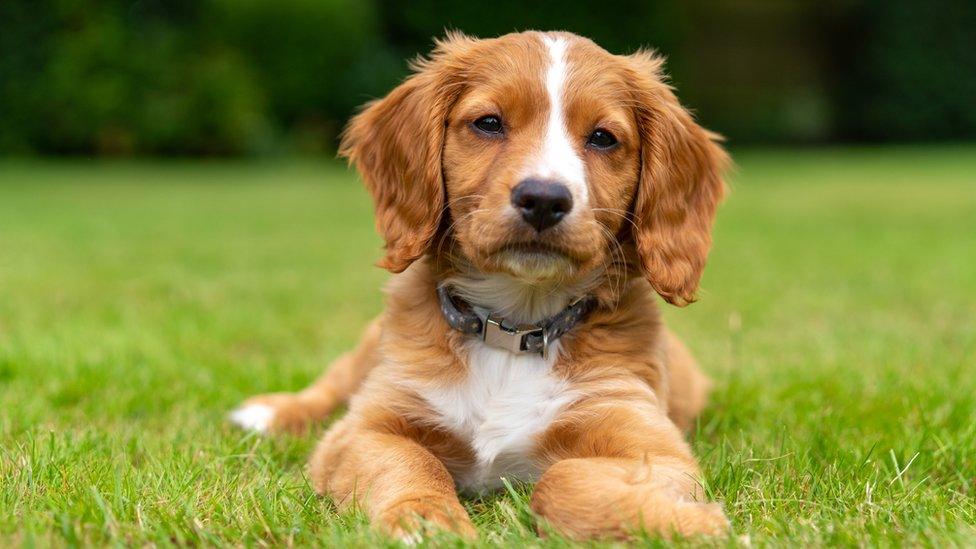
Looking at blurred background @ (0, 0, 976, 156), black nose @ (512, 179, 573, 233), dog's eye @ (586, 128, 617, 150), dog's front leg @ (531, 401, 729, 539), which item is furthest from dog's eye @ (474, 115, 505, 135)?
blurred background @ (0, 0, 976, 156)

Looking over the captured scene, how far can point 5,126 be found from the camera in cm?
2284

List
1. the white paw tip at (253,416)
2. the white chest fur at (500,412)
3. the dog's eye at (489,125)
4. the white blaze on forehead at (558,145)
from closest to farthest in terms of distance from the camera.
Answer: the white blaze on forehead at (558,145)
the white chest fur at (500,412)
the dog's eye at (489,125)
the white paw tip at (253,416)

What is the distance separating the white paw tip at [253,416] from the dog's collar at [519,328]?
1.06 metres

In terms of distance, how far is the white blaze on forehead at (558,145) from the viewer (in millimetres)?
3279

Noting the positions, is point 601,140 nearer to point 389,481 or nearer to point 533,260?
point 533,260

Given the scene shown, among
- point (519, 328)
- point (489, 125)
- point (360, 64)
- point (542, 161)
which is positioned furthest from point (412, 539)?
point (360, 64)

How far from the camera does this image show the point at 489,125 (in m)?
3.64

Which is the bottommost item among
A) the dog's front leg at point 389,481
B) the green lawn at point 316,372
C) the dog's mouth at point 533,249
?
the green lawn at point 316,372

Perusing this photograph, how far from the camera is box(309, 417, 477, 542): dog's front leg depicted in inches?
110

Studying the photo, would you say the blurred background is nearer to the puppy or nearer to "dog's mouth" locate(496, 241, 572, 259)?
the puppy

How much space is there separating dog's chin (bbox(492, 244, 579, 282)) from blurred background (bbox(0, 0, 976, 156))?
20.5 meters

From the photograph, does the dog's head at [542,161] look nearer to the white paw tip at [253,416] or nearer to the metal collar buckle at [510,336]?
the metal collar buckle at [510,336]

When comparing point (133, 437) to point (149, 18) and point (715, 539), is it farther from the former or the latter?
point (149, 18)

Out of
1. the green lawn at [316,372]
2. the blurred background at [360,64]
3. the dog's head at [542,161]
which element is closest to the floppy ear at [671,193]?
the dog's head at [542,161]
